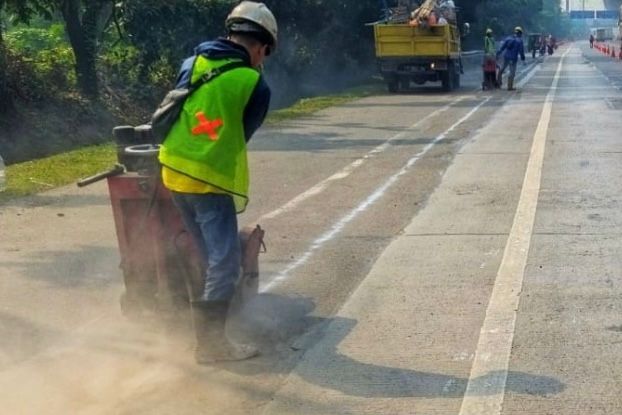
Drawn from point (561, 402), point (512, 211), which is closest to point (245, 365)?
point (561, 402)

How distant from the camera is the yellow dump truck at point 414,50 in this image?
103 feet

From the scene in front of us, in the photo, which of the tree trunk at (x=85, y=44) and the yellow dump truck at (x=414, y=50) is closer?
the tree trunk at (x=85, y=44)

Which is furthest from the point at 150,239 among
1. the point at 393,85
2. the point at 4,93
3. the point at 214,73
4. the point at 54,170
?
the point at 393,85

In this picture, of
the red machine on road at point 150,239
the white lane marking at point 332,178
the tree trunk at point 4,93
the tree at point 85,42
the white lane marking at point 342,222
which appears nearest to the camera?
the red machine on road at point 150,239

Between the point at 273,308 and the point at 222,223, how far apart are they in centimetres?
130

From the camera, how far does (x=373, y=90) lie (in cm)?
3528

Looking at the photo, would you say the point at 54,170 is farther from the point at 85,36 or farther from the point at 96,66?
the point at 96,66

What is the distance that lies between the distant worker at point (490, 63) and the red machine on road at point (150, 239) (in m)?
27.0

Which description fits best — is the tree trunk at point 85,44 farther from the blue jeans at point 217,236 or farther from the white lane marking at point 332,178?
the blue jeans at point 217,236

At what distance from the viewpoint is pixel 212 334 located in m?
5.52

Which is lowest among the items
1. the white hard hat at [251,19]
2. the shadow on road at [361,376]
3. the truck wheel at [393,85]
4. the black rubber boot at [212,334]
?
the truck wheel at [393,85]

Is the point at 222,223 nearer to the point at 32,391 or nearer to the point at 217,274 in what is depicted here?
the point at 217,274

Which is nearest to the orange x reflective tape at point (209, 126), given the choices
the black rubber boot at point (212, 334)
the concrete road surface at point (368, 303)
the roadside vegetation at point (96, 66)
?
the black rubber boot at point (212, 334)

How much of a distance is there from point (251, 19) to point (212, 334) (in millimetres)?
1571
